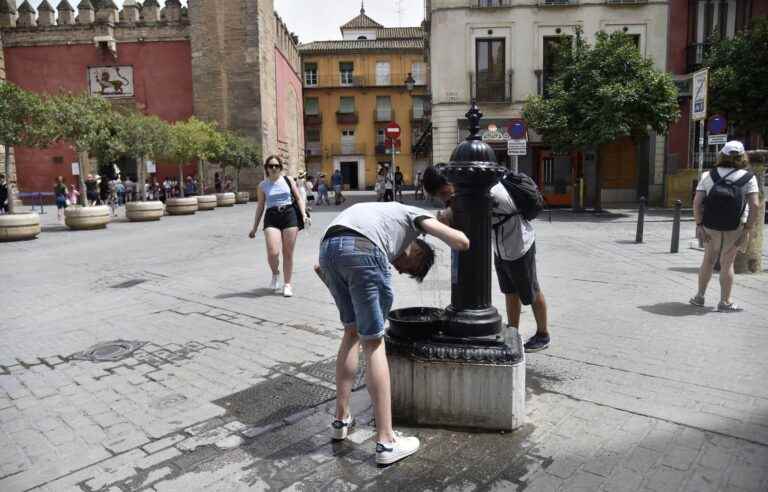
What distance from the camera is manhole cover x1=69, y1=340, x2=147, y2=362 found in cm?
452

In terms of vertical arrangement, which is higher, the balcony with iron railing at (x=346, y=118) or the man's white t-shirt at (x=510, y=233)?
the balcony with iron railing at (x=346, y=118)

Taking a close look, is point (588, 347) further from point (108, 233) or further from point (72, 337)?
point (108, 233)

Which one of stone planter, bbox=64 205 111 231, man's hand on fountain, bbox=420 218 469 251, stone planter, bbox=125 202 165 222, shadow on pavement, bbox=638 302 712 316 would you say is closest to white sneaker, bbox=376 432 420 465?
man's hand on fountain, bbox=420 218 469 251

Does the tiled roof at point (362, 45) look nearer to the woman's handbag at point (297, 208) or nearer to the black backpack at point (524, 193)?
the woman's handbag at point (297, 208)

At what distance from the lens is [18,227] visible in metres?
13.6

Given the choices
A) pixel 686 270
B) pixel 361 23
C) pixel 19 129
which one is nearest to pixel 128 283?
pixel 686 270

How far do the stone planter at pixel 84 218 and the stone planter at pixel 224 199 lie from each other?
9.80 metres

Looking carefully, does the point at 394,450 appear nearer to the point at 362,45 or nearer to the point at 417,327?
the point at 417,327

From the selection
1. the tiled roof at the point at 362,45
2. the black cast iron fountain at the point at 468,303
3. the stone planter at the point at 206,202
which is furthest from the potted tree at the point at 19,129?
Result: the tiled roof at the point at 362,45

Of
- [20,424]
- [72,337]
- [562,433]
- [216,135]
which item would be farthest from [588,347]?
[216,135]

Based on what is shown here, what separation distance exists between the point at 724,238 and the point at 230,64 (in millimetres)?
29158

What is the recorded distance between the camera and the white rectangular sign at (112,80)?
101ft

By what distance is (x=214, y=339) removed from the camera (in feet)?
16.4

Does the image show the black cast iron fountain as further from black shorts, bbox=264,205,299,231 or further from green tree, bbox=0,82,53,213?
green tree, bbox=0,82,53,213
